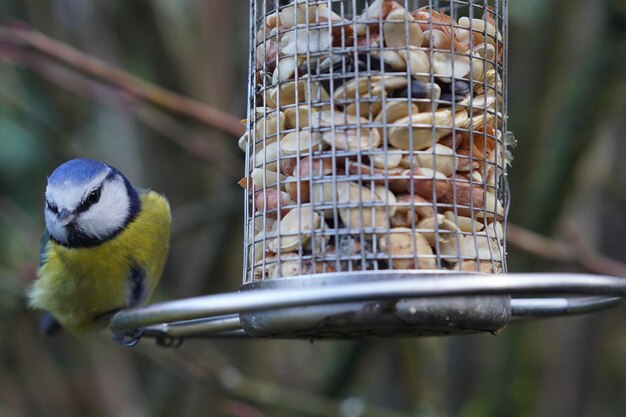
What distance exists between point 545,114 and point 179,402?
2.52 metres

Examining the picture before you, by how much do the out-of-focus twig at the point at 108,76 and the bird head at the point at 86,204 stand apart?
1.71ft

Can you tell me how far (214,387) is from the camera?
379 centimetres

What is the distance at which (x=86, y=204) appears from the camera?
2660 millimetres

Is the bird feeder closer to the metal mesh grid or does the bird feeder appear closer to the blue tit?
the metal mesh grid

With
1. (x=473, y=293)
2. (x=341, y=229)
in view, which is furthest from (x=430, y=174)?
(x=473, y=293)

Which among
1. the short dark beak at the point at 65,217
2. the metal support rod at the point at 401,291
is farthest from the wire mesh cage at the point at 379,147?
the short dark beak at the point at 65,217

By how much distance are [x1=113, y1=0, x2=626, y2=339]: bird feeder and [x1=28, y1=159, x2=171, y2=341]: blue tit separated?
0.66 metres

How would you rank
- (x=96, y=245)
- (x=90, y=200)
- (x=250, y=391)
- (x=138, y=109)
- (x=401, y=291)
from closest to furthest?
(x=401, y=291) < (x=90, y=200) < (x=96, y=245) < (x=250, y=391) < (x=138, y=109)

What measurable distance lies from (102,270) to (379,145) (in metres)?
1.24

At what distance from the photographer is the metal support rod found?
1.49 m

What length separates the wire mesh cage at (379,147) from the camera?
80.4 inches

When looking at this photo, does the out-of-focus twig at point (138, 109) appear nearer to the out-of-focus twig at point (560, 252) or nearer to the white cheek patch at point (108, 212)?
the white cheek patch at point (108, 212)

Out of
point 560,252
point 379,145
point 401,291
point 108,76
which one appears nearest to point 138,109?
point 108,76

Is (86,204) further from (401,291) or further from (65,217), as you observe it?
(401,291)
